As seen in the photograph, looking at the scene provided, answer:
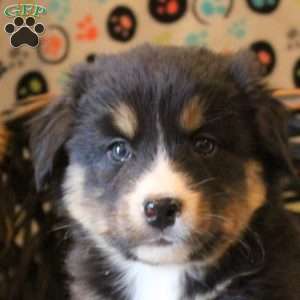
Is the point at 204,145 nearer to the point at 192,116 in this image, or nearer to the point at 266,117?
the point at 192,116

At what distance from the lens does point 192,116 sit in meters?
1.74

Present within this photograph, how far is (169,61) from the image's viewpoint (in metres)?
1.83

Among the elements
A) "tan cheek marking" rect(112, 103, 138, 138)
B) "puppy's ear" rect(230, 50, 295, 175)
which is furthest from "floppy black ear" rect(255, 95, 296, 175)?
"tan cheek marking" rect(112, 103, 138, 138)

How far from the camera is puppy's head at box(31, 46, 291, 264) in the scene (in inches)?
64.5

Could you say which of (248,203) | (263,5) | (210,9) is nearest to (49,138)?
(248,203)

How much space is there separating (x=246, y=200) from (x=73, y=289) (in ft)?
2.25

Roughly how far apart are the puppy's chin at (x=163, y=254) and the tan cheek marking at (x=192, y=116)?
336 mm

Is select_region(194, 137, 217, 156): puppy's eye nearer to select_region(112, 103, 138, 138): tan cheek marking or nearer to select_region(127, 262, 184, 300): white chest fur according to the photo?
select_region(112, 103, 138, 138): tan cheek marking

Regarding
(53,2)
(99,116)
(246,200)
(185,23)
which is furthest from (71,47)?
(246,200)

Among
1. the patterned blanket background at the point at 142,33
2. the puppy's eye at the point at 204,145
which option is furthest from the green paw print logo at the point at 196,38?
the puppy's eye at the point at 204,145

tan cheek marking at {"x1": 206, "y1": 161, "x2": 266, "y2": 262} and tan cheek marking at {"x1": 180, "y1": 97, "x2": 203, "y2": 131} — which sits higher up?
tan cheek marking at {"x1": 180, "y1": 97, "x2": 203, "y2": 131}

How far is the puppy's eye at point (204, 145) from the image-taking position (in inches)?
69.9

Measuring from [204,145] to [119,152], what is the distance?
25 cm

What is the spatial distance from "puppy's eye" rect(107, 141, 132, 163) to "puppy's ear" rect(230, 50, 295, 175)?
399mm
